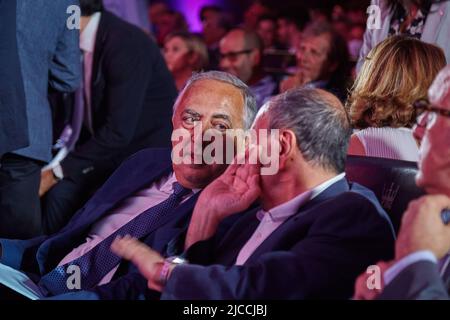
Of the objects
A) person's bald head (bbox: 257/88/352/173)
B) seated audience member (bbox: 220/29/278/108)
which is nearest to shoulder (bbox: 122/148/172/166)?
person's bald head (bbox: 257/88/352/173)

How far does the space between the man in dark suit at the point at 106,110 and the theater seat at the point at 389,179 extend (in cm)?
140

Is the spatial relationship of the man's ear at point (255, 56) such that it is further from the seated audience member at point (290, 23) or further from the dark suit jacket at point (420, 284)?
the dark suit jacket at point (420, 284)

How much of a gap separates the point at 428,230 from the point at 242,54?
11.4ft

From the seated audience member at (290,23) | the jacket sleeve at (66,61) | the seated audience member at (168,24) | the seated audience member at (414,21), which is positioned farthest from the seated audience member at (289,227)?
the seated audience member at (290,23)

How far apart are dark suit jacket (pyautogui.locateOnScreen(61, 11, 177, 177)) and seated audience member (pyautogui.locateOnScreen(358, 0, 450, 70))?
3.00 feet

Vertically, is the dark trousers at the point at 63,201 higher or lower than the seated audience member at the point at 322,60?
lower

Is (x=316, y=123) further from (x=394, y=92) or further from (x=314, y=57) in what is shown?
(x=314, y=57)

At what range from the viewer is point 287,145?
172 centimetres

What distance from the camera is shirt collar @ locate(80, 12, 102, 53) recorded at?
10.6ft

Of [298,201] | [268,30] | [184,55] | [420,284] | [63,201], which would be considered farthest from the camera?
[268,30]

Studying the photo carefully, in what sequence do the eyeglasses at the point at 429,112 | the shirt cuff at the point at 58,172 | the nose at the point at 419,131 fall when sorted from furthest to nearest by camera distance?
the shirt cuff at the point at 58,172
the nose at the point at 419,131
the eyeglasses at the point at 429,112

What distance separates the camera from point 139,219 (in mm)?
2215

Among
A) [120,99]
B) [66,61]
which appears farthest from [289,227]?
[120,99]

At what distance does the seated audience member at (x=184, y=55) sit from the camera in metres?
4.68
